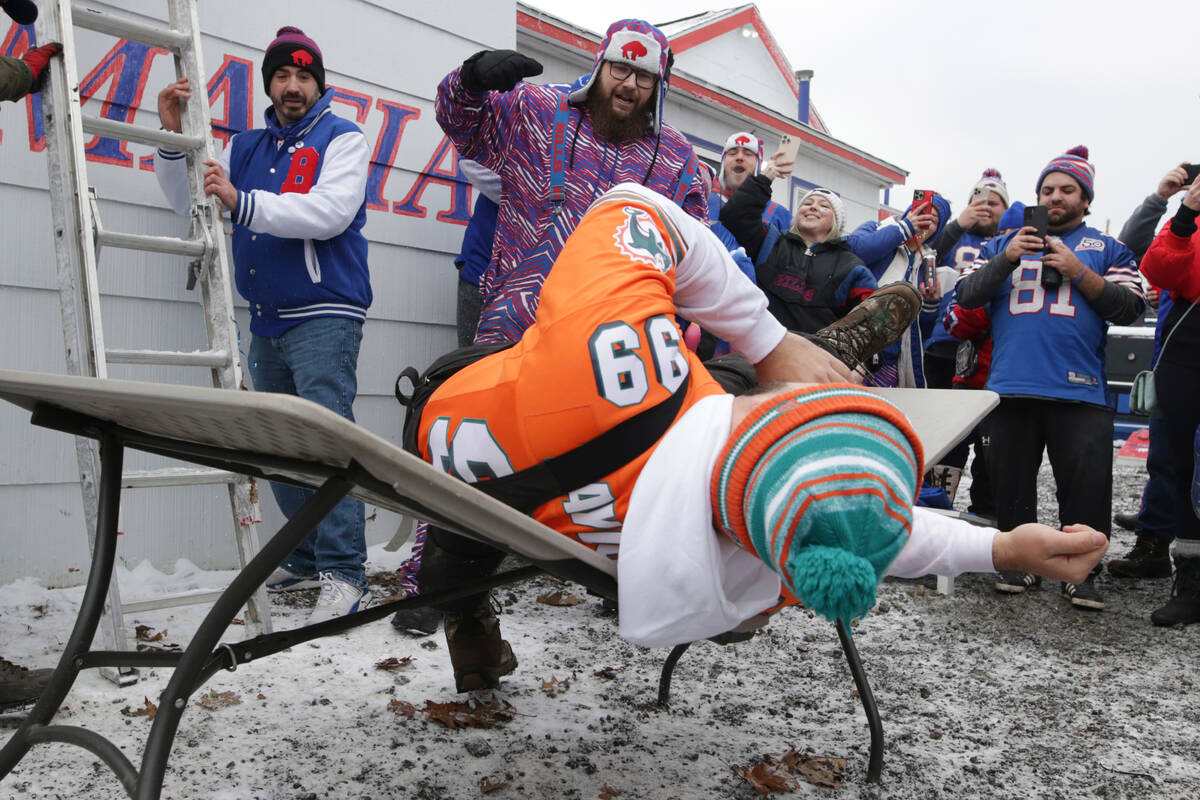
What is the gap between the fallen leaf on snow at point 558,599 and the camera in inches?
131

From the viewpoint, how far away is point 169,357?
2.59 meters

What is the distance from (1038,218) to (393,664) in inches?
127

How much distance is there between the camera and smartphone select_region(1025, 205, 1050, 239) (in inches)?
149

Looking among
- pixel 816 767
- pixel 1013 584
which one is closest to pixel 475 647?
pixel 816 767

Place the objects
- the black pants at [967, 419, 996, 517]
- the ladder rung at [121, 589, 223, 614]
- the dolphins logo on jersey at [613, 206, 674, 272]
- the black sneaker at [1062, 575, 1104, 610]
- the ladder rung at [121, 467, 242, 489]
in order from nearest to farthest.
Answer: the dolphins logo on jersey at [613, 206, 674, 272], the ladder rung at [121, 589, 223, 614], the ladder rung at [121, 467, 242, 489], the black sneaker at [1062, 575, 1104, 610], the black pants at [967, 419, 996, 517]

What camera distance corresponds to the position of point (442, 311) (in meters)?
4.09

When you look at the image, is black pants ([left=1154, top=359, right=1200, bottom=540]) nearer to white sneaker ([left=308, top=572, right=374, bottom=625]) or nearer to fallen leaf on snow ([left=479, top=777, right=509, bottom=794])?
fallen leaf on snow ([left=479, top=777, right=509, bottom=794])

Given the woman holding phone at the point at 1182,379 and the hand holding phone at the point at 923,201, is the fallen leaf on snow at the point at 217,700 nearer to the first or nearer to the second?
the woman holding phone at the point at 1182,379

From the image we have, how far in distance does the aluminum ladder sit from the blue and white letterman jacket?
17 centimetres

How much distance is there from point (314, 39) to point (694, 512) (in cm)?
312

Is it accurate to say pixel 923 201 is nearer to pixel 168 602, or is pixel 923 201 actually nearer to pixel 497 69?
pixel 497 69

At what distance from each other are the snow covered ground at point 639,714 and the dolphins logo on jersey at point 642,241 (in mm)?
1166

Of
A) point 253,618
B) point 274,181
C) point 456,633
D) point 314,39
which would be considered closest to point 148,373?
point 274,181

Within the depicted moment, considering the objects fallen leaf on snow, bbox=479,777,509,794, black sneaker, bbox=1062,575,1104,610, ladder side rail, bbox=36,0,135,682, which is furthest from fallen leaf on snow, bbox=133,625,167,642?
black sneaker, bbox=1062,575,1104,610
